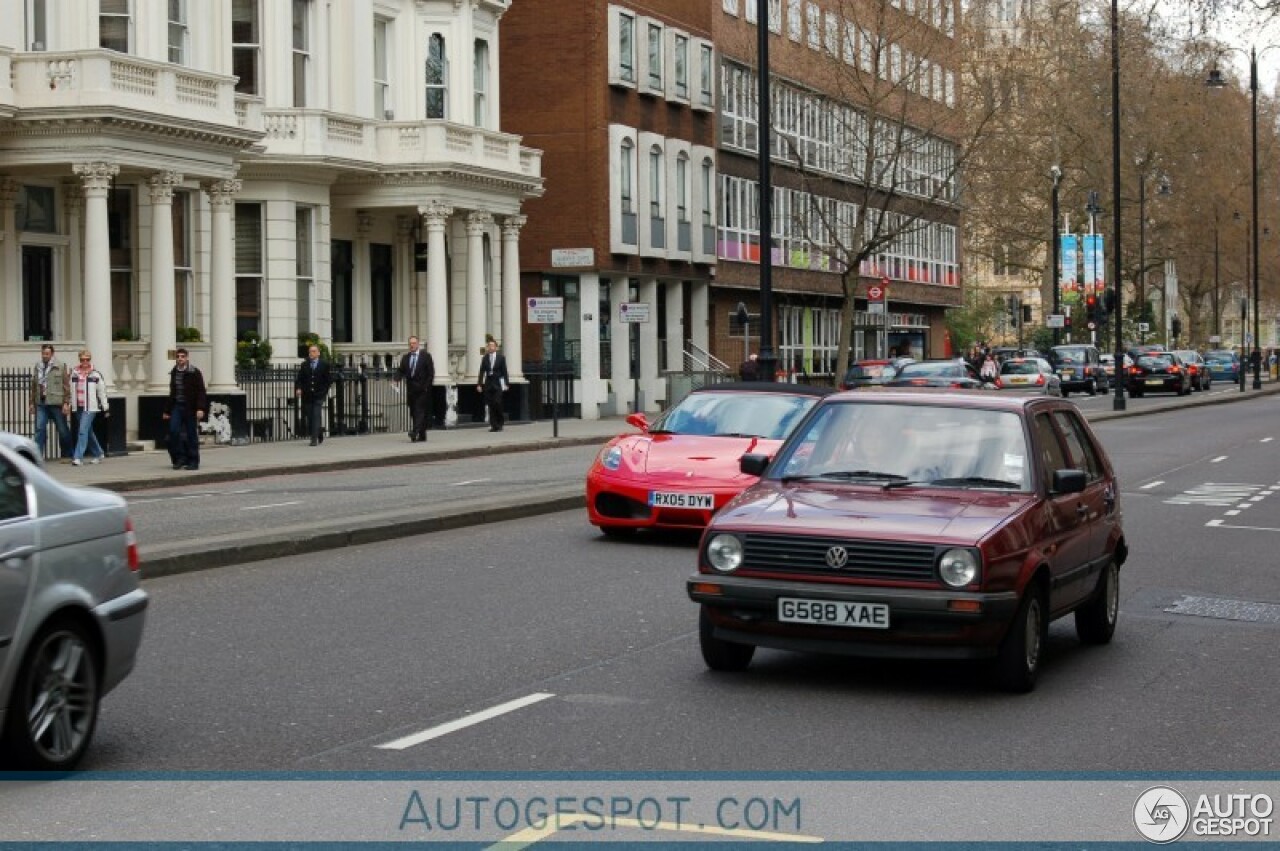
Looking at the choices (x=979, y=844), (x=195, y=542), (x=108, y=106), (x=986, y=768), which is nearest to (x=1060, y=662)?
(x=986, y=768)

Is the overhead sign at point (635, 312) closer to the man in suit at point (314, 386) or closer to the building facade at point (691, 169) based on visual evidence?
the building facade at point (691, 169)

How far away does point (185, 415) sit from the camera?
1141 inches

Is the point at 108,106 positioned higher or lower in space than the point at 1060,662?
higher

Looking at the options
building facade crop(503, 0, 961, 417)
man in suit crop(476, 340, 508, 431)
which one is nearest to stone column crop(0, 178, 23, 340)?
man in suit crop(476, 340, 508, 431)

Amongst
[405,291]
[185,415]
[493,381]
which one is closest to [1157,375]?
[405,291]

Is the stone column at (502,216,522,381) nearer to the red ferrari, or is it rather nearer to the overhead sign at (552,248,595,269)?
the overhead sign at (552,248,595,269)

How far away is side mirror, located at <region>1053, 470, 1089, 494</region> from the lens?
414 inches

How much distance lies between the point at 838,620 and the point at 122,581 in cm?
325

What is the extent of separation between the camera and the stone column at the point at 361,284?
44.1 meters

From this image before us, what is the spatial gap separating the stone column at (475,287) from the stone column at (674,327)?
12690mm

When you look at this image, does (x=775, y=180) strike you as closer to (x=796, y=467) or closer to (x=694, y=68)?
(x=694, y=68)

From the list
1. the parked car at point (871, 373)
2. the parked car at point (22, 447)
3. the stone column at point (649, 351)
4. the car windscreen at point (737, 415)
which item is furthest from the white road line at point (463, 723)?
the stone column at point (649, 351)

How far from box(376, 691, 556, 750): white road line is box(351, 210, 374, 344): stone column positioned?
34962 mm

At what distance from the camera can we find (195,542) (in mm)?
15742
